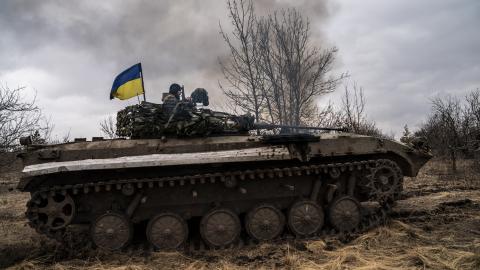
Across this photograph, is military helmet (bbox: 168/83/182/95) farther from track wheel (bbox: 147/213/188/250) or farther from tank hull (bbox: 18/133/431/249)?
track wheel (bbox: 147/213/188/250)

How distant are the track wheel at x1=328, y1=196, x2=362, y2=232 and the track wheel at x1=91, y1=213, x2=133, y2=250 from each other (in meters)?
4.20

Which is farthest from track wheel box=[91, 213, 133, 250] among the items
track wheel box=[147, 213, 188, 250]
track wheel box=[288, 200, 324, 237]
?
track wheel box=[288, 200, 324, 237]

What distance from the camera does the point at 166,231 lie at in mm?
8219

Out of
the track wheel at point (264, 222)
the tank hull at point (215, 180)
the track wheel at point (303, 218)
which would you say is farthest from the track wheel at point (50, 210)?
the track wheel at point (303, 218)

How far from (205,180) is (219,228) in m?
0.98

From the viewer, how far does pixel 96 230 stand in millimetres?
8055

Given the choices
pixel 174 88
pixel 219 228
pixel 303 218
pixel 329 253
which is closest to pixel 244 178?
pixel 219 228

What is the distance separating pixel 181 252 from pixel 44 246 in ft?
9.51

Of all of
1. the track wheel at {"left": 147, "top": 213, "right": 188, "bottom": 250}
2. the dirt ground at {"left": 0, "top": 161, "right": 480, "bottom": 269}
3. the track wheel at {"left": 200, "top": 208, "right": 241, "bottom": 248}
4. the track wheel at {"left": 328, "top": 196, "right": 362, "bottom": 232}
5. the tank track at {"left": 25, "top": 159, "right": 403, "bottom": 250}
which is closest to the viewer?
the dirt ground at {"left": 0, "top": 161, "right": 480, "bottom": 269}

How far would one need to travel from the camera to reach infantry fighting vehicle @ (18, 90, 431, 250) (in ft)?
26.0

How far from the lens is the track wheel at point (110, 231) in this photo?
8055 mm

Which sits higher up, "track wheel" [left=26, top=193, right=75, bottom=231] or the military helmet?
the military helmet

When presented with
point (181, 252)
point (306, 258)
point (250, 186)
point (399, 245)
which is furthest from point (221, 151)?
point (399, 245)

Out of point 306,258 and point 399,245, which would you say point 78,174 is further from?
point 399,245
